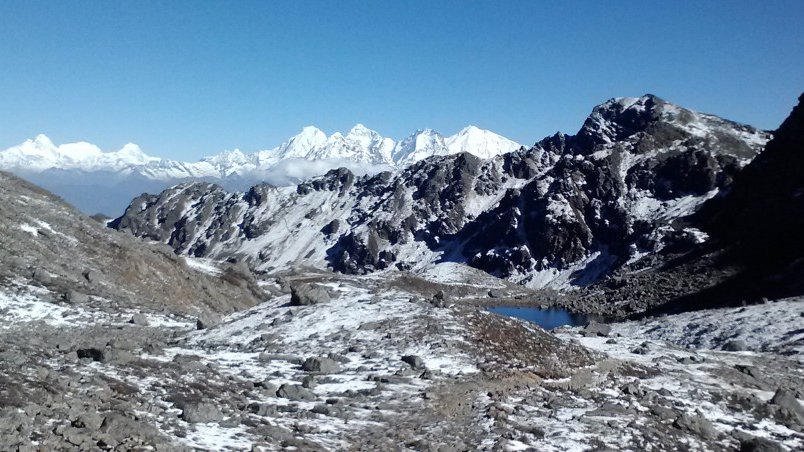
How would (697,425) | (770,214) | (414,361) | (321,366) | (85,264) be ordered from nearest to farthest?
(697,425), (321,366), (414,361), (85,264), (770,214)

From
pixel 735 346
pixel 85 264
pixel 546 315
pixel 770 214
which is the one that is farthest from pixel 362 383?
pixel 770 214

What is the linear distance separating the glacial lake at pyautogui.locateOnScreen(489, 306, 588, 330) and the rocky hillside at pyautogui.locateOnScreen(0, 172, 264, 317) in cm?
6274

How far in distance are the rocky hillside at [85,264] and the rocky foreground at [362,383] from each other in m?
2.59

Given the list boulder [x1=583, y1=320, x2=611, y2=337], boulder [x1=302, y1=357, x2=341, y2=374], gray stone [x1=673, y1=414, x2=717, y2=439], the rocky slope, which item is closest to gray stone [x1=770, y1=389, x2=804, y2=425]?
gray stone [x1=673, y1=414, x2=717, y2=439]

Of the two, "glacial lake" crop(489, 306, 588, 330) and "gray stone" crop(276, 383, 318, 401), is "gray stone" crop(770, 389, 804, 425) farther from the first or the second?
"glacial lake" crop(489, 306, 588, 330)

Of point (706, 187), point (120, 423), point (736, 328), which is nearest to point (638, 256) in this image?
point (706, 187)

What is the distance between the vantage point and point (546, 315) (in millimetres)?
131750

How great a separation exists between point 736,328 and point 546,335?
1205 inches

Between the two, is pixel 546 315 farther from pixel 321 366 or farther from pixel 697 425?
pixel 321 366

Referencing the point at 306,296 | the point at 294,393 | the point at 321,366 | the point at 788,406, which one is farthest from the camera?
the point at 306,296

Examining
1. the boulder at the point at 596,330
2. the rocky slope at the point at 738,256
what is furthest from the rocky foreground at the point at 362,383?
the rocky slope at the point at 738,256

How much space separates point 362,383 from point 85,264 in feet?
115

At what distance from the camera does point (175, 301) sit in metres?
53.4

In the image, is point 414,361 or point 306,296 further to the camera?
point 306,296
